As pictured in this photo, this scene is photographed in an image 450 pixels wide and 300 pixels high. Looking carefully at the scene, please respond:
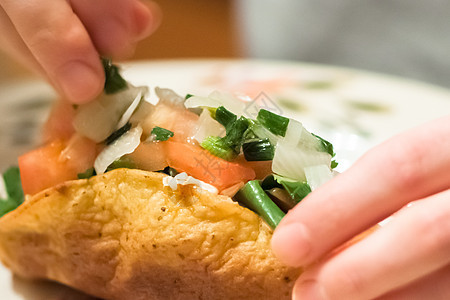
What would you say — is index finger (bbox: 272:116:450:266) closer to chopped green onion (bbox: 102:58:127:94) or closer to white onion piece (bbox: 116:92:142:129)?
white onion piece (bbox: 116:92:142:129)

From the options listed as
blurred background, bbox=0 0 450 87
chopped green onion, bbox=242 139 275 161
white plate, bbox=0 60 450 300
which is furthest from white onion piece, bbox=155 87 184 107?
blurred background, bbox=0 0 450 87

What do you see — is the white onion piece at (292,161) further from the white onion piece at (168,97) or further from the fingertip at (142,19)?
the fingertip at (142,19)

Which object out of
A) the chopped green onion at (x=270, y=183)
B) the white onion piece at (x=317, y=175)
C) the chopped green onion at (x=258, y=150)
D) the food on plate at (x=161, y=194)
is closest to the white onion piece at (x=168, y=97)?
the food on plate at (x=161, y=194)

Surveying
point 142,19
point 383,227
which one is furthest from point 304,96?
point 383,227

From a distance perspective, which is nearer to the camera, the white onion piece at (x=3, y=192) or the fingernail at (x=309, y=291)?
the fingernail at (x=309, y=291)

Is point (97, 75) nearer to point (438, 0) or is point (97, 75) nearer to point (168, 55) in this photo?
point (438, 0)

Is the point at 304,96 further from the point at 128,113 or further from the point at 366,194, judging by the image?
the point at 366,194
